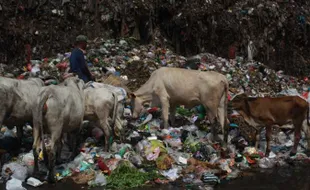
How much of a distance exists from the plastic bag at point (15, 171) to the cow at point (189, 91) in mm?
3106

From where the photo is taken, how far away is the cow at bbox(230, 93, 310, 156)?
804cm

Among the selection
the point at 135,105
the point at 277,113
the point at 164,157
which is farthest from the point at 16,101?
the point at 277,113

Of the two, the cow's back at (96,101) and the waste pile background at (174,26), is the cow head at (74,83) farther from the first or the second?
the waste pile background at (174,26)

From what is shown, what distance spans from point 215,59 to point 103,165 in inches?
372

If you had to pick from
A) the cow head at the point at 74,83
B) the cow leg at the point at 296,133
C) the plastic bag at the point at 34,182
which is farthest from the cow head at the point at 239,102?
the plastic bag at the point at 34,182

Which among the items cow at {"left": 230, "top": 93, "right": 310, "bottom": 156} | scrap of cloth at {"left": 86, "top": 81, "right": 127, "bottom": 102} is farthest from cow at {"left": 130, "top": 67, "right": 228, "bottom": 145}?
cow at {"left": 230, "top": 93, "right": 310, "bottom": 156}

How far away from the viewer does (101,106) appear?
7578 millimetres

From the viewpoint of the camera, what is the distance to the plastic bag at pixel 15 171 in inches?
256

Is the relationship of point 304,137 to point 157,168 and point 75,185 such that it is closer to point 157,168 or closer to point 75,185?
point 157,168

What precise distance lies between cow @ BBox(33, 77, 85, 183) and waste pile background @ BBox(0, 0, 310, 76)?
9.46 metres

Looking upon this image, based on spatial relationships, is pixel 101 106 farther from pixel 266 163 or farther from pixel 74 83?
pixel 266 163

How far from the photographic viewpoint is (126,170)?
656cm

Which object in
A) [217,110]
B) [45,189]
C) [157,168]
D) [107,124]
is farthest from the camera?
[217,110]

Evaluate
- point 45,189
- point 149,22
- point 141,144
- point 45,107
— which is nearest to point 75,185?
point 45,189
